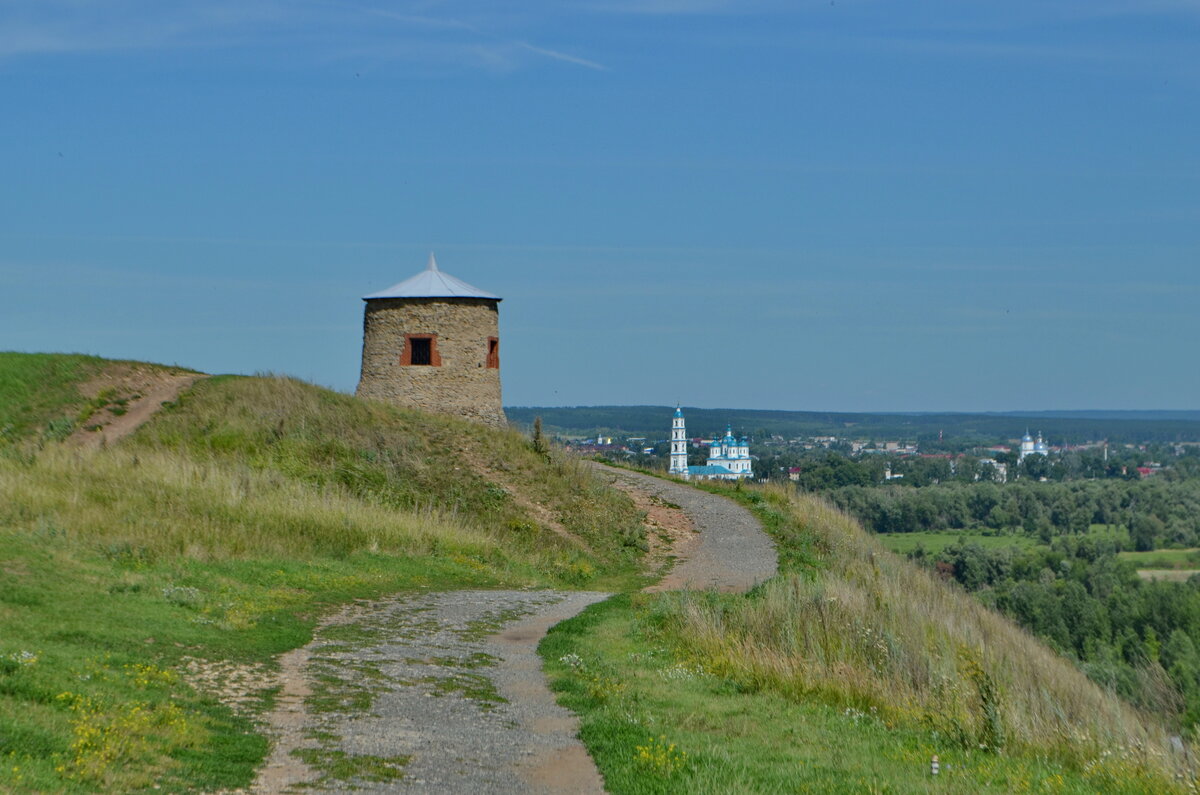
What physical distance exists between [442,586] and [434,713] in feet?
27.9

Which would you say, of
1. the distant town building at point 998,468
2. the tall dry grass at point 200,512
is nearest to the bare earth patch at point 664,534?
the tall dry grass at point 200,512

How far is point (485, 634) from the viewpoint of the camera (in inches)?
538

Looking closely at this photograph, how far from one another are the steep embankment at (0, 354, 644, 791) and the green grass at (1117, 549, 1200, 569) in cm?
5838

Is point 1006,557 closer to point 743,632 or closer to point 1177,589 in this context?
point 1177,589

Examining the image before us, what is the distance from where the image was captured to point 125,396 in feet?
94.1

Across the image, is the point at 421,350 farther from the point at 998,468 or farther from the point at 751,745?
the point at 998,468

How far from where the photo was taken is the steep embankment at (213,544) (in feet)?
25.5

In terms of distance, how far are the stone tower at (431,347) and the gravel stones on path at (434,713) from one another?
1900 centimetres

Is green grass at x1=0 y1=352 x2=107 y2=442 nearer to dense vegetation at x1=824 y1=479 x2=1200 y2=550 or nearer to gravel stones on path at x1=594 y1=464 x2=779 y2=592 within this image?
gravel stones on path at x1=594 y1=464 x2=779 y2=592

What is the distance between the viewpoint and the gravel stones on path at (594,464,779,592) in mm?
21172

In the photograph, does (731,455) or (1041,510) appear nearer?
(1041,510)

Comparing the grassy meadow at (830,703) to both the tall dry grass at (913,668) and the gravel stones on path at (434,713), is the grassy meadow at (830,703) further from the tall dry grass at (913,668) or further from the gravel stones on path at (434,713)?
the gravel stones on path at (434,713)

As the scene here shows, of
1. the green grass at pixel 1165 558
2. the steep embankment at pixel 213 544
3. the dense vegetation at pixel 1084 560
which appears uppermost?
the steep embankment at pixel 213 544

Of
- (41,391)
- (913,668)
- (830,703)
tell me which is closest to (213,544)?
(830,703)
